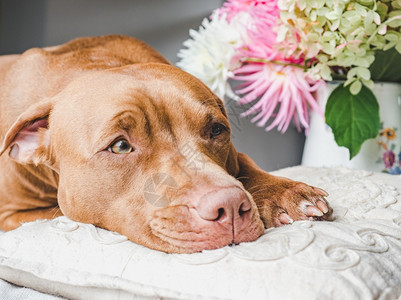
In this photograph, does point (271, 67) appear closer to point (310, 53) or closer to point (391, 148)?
point (310, 53)

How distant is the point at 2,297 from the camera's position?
1233mm

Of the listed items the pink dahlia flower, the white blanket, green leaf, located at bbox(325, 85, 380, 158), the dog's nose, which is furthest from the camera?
the pink dahlia flower

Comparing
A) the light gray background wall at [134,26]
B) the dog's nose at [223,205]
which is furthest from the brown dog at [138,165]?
the light gray background wall at [134,26]

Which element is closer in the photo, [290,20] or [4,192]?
[4,192]

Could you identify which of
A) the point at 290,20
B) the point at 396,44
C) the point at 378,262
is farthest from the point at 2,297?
the point at 396,44

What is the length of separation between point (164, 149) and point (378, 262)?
686 mm

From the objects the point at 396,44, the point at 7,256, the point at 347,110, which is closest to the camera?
the point at 7,256

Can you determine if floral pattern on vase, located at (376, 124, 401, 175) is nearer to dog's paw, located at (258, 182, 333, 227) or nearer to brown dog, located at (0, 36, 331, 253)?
brown dog, located at (0, 36, 331, 253)

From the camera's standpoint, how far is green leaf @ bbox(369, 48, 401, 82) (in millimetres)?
2264

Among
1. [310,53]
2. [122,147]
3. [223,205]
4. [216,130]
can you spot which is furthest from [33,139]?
[310,53]

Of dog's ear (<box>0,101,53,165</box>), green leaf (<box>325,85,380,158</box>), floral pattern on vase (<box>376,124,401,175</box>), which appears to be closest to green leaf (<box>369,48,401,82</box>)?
green leaf (<box>325,85,380,158</box>)

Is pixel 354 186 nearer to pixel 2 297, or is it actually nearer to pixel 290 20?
pixel 290 20

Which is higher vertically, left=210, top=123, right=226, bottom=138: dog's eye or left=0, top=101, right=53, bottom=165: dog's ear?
left=210, top=123, right=226, bottom=138: dog's eye

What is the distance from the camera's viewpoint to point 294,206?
1523 mm
